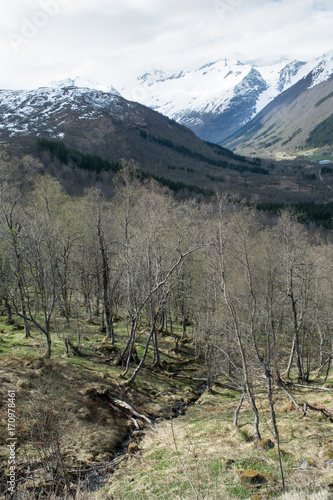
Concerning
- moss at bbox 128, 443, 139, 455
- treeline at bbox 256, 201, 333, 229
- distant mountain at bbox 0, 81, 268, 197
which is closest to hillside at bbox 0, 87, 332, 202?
distant mountain at bbox 0, 81, 268, 197

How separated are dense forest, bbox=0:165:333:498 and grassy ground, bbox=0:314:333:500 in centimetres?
119

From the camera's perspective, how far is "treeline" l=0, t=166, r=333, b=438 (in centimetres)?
1723

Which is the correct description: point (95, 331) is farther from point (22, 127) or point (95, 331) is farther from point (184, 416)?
point (22, 127)

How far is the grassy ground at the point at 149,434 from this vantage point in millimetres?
8827

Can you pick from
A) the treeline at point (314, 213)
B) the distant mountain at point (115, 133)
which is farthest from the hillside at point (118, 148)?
the treeline at point (314, 213)

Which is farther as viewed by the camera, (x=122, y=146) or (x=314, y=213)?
(x=122, y=146)

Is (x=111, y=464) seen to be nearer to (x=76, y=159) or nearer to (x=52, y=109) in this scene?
(x=76, y=159)

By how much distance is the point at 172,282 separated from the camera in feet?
59.8

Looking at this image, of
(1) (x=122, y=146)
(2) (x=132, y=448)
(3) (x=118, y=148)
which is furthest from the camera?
(1) (x=122, y=146)

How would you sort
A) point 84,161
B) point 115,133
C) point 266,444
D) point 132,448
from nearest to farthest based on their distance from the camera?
point 266,444, point 132,448, point 84,161, point 115,133

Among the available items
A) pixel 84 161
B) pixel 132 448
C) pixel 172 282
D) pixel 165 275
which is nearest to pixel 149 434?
pixel 132 448

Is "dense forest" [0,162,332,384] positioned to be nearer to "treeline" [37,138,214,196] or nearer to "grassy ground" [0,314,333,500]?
"grassy ground" [0,314,333,500]

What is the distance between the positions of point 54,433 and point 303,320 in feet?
63.8

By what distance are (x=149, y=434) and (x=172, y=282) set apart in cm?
808
